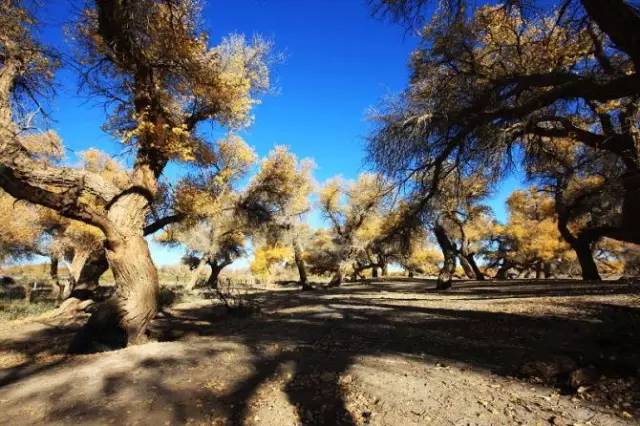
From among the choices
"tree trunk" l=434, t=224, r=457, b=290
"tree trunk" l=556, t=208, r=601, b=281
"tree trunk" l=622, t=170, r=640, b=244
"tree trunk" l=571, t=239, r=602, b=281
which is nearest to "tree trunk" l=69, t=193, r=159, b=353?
"tree trunk" l=622, t=170, r=640, b=244

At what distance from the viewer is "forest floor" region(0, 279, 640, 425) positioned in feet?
13.1

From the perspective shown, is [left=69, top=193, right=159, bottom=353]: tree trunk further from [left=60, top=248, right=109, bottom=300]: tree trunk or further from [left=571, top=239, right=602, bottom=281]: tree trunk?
[left=571, top=239, right=602, bottom=281]: tree trunk

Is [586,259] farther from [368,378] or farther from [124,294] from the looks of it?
[124,294]

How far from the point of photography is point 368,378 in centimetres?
490

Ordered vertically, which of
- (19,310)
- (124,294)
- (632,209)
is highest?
(632,209)

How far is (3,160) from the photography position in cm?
687

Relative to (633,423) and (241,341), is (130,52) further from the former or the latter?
(633,423)

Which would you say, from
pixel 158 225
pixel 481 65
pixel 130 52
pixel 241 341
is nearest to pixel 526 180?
pixel 481 65

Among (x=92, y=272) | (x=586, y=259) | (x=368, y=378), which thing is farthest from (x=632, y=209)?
(x=92, y=272)

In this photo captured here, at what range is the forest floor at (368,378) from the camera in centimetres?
398

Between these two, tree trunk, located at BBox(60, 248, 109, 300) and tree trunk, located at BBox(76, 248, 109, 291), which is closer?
tree trunk, located at BBox(60, 248, 109, 300)

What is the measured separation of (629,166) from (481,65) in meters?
Result: 3.97

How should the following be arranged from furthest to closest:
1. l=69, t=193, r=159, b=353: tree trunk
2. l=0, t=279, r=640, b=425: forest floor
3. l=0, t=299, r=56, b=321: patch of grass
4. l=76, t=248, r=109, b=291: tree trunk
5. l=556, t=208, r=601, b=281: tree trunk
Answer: l=556, t=208, r=601, b=281: tree trunk → l=76, t=248, r=109, b=291: tree trunk → l=0, t=299, r=56, b=321: patch of grass → l=69, t=193, r=159, b=353: tree trunk → l=0, t=279, r=640, b=425: forest floor

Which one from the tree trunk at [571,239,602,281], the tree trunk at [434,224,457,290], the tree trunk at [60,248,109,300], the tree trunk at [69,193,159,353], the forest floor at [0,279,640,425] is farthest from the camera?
the tree trunk at [434,224,457,290]
